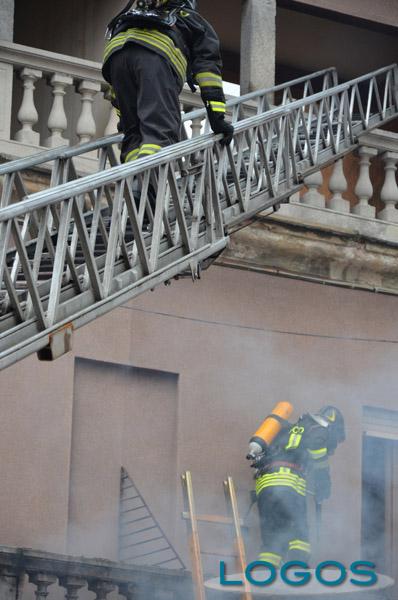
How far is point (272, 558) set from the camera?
11961mm

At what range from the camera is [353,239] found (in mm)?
13492

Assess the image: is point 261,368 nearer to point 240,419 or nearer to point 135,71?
point 240,419

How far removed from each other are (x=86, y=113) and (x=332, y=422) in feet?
9.77

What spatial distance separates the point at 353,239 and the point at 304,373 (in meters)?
1.18

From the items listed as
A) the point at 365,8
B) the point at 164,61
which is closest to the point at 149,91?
the point at 164,61

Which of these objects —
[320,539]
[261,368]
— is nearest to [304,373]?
[261,368]

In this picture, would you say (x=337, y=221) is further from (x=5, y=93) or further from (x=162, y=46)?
(x=162, y=46)

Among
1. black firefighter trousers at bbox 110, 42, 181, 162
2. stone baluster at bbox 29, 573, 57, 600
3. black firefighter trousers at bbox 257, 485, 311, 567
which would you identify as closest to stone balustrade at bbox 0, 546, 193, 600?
stone baluster at bbox 29, 573, 57, 600

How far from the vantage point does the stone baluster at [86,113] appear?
487 inches

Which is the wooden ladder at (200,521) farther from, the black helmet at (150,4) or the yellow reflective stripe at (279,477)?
the black helmet at (150,4)

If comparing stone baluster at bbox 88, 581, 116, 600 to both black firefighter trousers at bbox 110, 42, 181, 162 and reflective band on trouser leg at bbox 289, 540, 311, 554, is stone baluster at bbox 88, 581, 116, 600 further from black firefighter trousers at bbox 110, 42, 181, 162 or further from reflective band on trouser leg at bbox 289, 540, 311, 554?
black firefighter trousers at bbox 110, 42, 181, 162

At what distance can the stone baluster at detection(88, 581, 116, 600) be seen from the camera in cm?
1120

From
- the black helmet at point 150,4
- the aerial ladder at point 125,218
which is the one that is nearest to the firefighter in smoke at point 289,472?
the aerial ladder at point 125,218

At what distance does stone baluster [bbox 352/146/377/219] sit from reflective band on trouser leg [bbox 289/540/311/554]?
298cm
